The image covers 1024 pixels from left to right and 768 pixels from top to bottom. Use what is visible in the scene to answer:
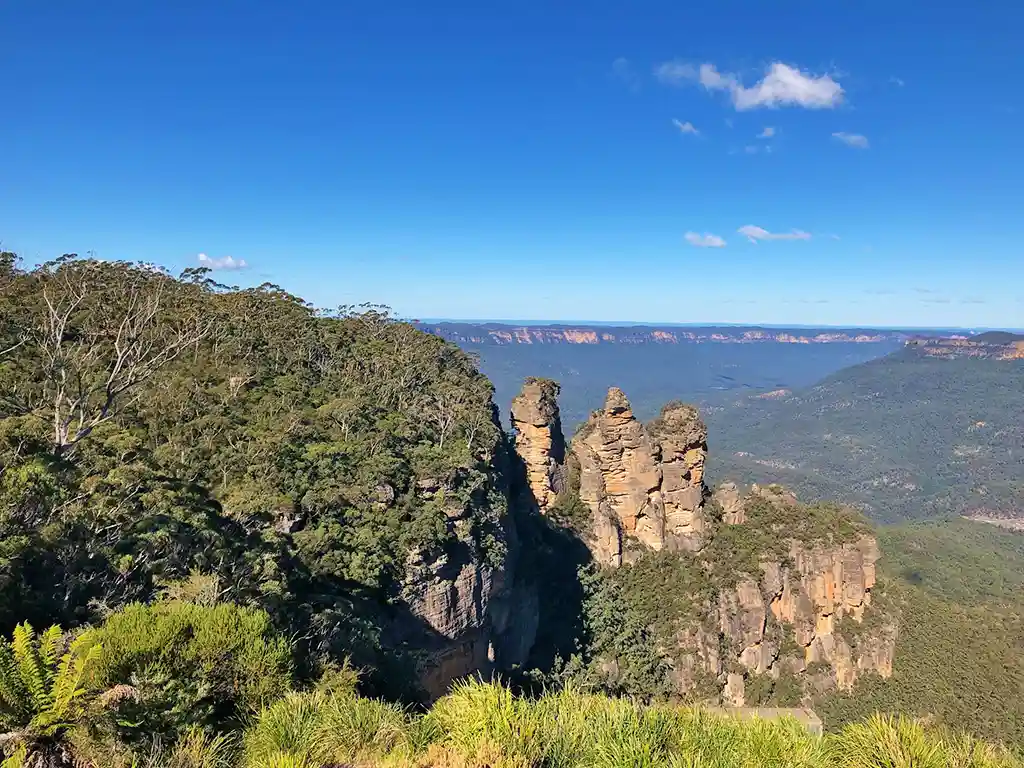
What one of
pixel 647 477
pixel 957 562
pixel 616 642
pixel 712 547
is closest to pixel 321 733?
pixel 616 642

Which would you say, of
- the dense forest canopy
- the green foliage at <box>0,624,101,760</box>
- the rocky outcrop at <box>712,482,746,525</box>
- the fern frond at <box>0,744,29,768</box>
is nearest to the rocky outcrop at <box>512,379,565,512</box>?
the dense forest canopy

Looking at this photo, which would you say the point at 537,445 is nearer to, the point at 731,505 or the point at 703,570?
the point at 703,570

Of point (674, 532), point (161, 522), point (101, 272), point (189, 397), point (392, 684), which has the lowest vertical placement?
point (674, 532)

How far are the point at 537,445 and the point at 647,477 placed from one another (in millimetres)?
9248

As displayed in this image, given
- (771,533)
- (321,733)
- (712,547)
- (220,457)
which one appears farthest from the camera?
(771,533)

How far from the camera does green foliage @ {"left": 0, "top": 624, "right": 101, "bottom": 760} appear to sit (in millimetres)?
6086

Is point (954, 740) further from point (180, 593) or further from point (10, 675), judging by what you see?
point (180, 593)

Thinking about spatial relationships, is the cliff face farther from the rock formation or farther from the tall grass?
the tall grass

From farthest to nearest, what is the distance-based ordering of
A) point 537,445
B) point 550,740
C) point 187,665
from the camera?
1. point 537,445
2. point 187,665
3. point 550,740

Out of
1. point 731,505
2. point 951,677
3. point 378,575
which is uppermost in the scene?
point 378,575

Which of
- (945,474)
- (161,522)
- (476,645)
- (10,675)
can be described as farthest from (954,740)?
(945,474)

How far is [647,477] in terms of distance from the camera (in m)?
43.8

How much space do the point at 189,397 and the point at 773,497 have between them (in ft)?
148

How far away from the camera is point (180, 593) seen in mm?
11430
